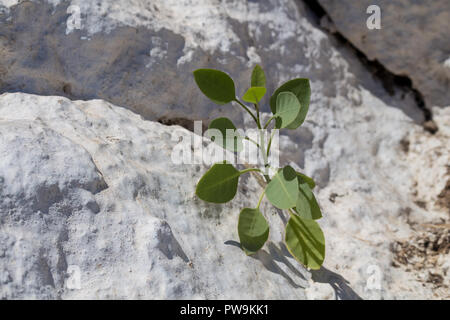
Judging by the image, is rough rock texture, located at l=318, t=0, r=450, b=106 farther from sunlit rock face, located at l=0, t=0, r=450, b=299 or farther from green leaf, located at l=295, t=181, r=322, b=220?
green leaf, located at l=295, t=181, r=322, b=220

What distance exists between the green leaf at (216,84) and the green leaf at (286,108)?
0.11 metres

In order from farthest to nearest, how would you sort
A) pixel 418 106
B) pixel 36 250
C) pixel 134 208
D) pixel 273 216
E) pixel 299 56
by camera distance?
pixel 418 106 → pixel 299 56 → pixel 273 216 → pixel 134 208 → pixel 36 250

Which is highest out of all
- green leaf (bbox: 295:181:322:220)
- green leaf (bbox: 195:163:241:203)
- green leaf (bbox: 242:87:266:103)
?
green leaf (bbox: 242:87:266:103)

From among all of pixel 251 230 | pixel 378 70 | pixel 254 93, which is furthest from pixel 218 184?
pixel 378 70

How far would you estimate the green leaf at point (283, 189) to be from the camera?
0.93 metres

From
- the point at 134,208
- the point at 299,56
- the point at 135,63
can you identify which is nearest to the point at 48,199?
the point at 134,208

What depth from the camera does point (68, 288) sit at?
811mm

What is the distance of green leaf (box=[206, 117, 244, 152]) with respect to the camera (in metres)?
1.04

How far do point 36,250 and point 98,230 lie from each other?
116 mm

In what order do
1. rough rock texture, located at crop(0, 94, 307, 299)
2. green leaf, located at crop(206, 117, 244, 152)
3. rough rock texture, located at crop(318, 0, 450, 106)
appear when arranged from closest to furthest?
1. rough rock texture, located at crop(0, 94, 307, 299)
2. green leaf, located at crop(206, 117, 244, 152)
3. rough rock texture, located at crop(318, 0, 450, 106)

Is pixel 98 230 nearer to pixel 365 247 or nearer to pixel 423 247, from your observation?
pixel 365 247

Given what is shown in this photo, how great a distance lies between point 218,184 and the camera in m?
0.96

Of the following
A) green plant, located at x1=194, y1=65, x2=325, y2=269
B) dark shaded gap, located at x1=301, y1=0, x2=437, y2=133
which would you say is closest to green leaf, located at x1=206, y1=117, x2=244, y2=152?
green plant, located at x1=194, y1=65, x2=325, y2=269
